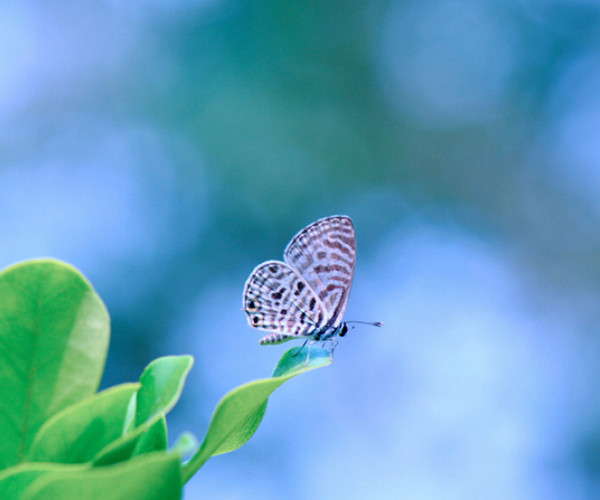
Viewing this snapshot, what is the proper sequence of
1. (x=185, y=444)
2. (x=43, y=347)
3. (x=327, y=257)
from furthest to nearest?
(x=327, y=257), (x=43, y=347), (x=185, y=444)

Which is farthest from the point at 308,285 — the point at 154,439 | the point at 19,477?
the point at 19,477

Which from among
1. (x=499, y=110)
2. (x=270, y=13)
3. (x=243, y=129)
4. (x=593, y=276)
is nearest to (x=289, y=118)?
(x=243, y=129)

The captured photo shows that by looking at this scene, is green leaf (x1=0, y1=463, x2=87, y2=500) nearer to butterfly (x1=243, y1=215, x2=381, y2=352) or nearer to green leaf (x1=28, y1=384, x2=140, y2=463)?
green leaf (x1=28, y1=384, x2=140, y2=463)

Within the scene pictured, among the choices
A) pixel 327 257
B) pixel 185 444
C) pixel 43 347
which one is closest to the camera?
pixel 185 444

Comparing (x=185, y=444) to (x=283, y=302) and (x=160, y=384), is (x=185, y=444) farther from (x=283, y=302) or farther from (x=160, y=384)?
(x=283, y=302)

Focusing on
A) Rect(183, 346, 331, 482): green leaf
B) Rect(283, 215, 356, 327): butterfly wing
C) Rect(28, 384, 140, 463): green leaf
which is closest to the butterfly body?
Rect(283, 215, 356, 327): butterfly wing

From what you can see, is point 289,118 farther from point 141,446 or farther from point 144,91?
point 141,446
